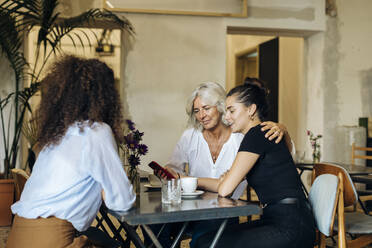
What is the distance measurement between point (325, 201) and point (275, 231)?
1.37ft

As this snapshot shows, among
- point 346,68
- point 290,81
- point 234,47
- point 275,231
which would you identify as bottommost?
point 275,231

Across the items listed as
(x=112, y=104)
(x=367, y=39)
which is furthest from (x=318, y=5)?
(x=112, y=104)

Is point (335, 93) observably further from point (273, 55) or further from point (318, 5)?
point (273, 55)

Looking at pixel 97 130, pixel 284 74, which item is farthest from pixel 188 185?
pixel 284 74

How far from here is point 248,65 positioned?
9.99 m

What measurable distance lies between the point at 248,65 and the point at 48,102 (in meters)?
8.53

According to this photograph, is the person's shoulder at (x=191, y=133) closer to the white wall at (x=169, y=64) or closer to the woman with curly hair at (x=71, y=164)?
the woman with curly hair at (x=71, y=164)

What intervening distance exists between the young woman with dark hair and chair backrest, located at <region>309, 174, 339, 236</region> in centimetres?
7

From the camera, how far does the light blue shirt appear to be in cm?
173

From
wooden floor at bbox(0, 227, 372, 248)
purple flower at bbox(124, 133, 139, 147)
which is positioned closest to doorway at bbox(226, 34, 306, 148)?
wooden floor at bbox(0, 227, 372, 248)

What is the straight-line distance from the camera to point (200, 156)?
2984 mm

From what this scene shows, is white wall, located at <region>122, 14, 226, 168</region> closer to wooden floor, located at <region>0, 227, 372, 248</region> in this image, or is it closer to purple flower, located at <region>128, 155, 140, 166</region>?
wooden floor, located at <region>0, 227, 372, 248</region>

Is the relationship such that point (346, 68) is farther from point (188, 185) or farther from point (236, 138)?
point (188, 185)

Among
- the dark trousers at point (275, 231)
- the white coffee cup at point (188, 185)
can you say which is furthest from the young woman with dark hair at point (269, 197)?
the white coffee cup at point (188, 185)
